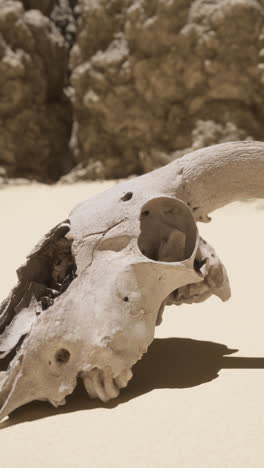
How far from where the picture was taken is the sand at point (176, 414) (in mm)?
2053

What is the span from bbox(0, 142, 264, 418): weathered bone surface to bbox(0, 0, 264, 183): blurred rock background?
583 cm

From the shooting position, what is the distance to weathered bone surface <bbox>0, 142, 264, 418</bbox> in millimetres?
2562

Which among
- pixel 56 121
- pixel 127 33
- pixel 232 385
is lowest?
pixel 56 121

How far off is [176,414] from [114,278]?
654 mm

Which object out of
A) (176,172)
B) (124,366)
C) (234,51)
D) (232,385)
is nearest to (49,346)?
(124,366)

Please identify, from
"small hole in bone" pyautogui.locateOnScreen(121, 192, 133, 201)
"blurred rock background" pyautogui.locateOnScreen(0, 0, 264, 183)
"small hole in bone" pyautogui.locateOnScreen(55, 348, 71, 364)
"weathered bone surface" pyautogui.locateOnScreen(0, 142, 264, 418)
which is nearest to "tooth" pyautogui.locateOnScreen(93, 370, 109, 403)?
"weathered bone surface" pyautogui.locateOnScreen(0, 142, 264, 418)

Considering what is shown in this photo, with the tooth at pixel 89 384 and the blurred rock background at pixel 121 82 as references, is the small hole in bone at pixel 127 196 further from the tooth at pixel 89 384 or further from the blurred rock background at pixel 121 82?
the blurred rock background at pixel 121 82

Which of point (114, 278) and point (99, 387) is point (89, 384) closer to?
point (99, 387)

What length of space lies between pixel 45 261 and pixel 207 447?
50.0 inches

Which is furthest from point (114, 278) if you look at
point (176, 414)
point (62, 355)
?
point (176, 414)

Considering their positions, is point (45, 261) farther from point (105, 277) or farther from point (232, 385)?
point (232, 385)

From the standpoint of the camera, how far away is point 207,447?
6.85 ft

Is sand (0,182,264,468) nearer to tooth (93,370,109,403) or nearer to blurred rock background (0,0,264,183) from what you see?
tooth (93,370,109,403)

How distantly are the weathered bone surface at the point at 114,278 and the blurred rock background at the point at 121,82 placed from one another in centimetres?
583
